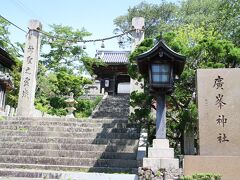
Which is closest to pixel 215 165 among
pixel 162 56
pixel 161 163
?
pixel 161 163

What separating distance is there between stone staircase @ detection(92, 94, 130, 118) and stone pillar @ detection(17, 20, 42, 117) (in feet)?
14.9

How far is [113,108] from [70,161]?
12737 millimetres

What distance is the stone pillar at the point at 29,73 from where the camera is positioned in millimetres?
18750

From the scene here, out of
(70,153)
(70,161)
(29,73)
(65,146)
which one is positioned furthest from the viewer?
(29,73)

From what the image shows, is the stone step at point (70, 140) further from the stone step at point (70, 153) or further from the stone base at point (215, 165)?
the stone base at point (215, 165)

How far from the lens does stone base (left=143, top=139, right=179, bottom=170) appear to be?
7707 millimetres

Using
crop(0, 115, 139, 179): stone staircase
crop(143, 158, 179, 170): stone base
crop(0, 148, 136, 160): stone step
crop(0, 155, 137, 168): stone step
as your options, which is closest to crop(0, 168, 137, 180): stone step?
crop(0, 115, 139, 179): stone staircase

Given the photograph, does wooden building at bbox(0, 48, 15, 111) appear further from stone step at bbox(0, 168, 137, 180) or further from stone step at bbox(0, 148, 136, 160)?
stone step at bbox(0, 168, 137, 180)

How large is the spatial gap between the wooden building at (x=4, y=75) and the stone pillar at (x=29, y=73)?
12.7 feet

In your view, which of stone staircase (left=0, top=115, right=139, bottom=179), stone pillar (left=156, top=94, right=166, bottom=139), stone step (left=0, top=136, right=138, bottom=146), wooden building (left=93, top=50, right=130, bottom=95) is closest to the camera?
stone pillar (left=156, top=94, right=166, bottom=139)

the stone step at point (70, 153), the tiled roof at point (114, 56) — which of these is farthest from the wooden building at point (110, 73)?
the stone step at point (70, 153)

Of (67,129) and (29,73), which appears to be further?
(29,73)

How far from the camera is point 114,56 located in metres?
35.7

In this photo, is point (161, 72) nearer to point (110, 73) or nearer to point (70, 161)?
point (70, 161)
